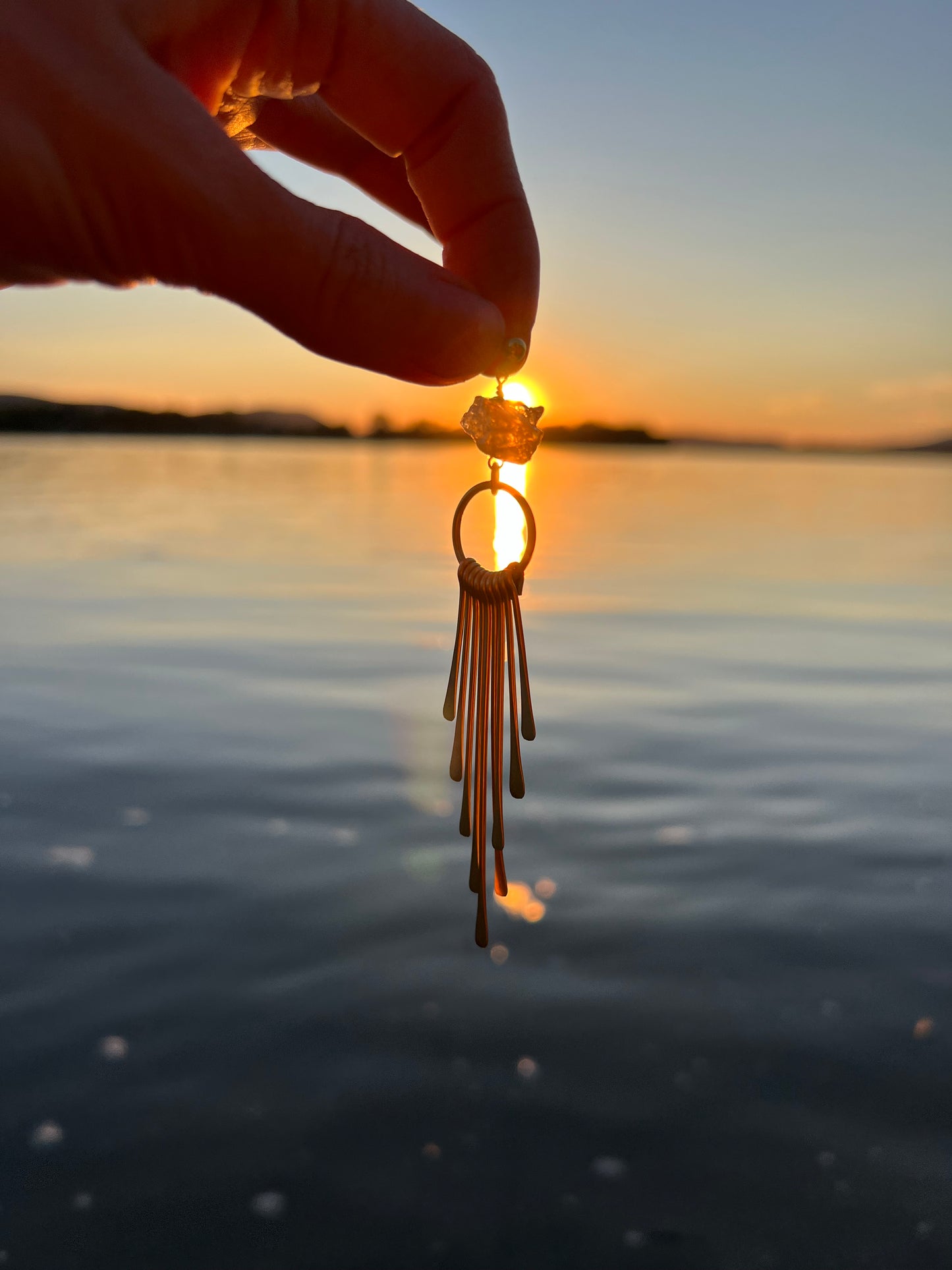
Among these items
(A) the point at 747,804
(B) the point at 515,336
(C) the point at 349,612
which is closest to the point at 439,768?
(A) the point at 747,804

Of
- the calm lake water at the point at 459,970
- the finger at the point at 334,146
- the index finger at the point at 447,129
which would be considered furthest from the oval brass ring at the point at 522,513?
the calm lake water at the point at 459,970

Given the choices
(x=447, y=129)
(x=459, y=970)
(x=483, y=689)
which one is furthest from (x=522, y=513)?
(x=459, y=970)

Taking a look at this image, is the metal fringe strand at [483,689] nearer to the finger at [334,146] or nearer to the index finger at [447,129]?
the index finger at [447,129]

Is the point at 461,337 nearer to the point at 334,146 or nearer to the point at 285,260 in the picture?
the point at 285,260

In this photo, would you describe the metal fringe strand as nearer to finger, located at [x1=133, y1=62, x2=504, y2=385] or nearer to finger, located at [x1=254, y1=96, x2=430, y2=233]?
finger, located at [x1=133, y1=62, x2=504, y2=385]

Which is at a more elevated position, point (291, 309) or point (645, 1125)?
point (291, 309)

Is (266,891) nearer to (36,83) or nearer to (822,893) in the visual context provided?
(822,893)

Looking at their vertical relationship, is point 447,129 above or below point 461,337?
above
